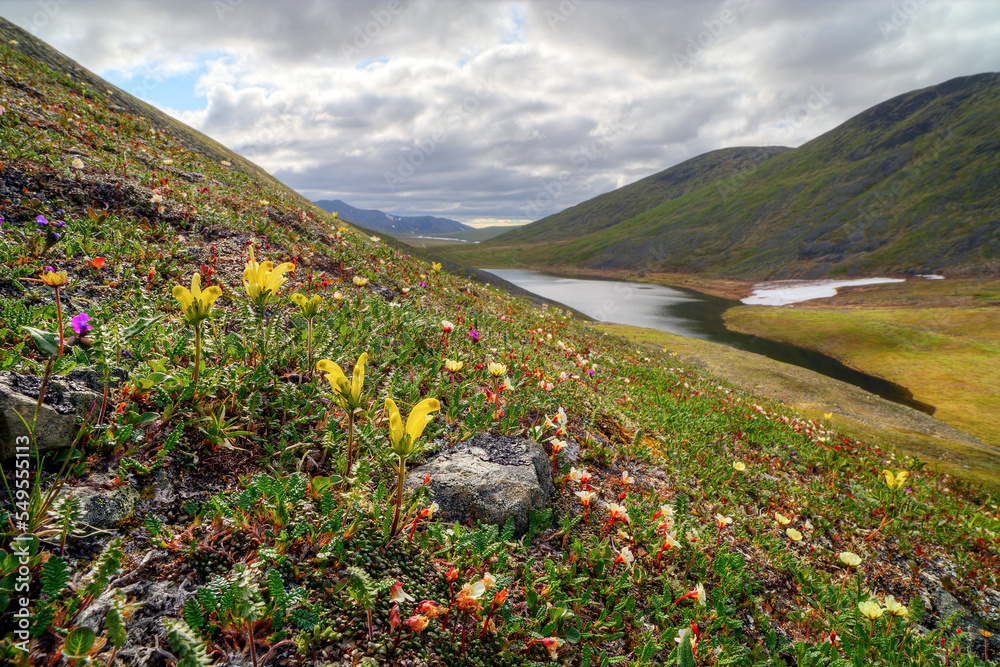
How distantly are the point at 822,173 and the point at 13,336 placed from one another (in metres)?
223

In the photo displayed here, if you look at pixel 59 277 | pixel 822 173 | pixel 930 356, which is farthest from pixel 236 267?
pixel 822 173

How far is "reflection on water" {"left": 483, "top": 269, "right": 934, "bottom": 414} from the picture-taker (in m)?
42.7

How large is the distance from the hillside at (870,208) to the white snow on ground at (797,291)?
11534mm

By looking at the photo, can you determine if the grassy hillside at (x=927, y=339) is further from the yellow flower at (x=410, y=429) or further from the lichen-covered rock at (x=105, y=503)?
the lichen-covered rock at (x=105, y=503)

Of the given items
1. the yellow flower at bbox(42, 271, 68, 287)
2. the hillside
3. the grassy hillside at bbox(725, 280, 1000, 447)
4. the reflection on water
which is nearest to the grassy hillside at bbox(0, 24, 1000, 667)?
the yellow flower at bbox(42, 271, 68, 287)

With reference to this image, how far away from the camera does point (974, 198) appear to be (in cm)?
11269

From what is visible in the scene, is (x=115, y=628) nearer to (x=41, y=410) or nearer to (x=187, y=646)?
(x=187, y=646)

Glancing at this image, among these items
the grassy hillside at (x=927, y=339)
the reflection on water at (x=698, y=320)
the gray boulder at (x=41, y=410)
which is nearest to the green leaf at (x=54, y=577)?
the gray boulder at (x=41, y=410)

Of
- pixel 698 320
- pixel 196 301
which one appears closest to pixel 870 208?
pixel 698 320

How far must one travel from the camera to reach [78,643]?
179 cm

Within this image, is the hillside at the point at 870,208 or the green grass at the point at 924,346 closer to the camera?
the green grass at the point at 924,346

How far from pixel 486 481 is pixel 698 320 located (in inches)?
2956

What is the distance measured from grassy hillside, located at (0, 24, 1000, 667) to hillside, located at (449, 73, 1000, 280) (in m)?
134

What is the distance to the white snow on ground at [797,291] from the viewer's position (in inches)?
3696
